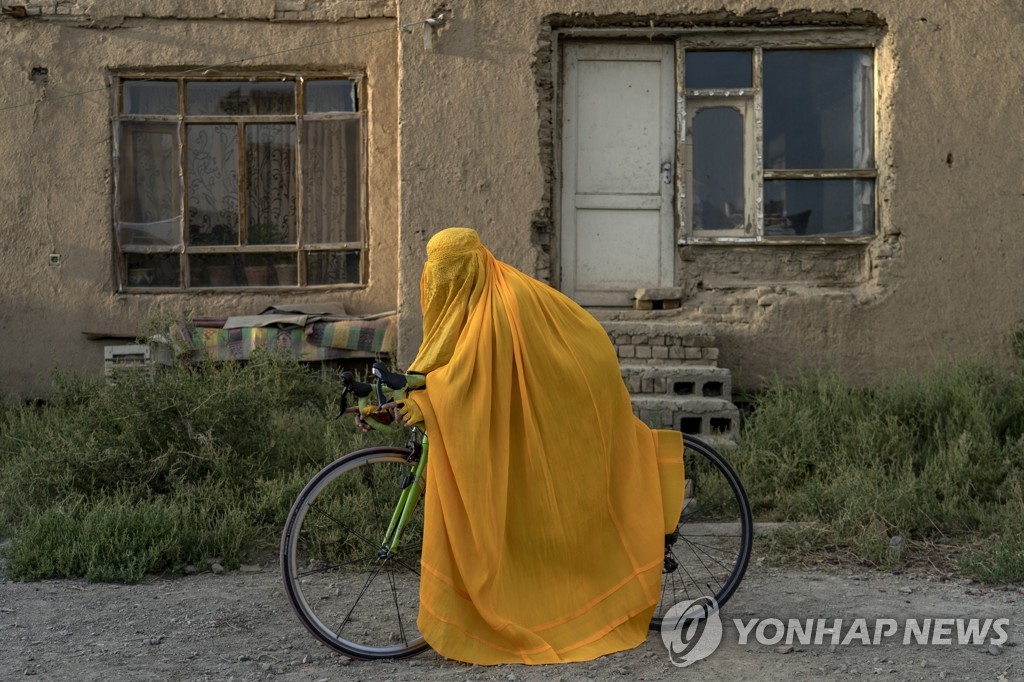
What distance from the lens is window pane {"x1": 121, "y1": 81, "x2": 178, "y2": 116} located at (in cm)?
793

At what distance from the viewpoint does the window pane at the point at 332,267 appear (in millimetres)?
8023

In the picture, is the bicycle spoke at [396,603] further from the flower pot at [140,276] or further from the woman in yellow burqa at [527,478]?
the flower pot at [140,276]

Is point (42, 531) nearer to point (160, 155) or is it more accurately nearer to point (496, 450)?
point (496, 450)

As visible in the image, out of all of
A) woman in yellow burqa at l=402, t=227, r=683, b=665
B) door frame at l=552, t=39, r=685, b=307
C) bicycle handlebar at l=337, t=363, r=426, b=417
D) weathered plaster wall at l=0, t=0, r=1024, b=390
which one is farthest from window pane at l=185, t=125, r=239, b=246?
bicycle handlebar at l=337, t=363, r=426, b=417

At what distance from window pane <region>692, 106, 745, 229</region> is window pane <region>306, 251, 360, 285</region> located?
8.94 ft

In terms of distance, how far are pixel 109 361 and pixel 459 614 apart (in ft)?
16.6

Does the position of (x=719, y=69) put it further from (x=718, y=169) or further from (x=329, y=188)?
(x=329, y=188)

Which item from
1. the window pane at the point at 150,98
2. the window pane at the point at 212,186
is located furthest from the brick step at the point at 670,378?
the window pane at the point at 150,98

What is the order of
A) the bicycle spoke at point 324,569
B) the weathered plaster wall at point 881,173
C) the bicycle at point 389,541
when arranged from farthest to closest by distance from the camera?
the weathered plaster wall at point 881,173 < the bicycle spoke at point 324,569 < the bicycle at point 389,541

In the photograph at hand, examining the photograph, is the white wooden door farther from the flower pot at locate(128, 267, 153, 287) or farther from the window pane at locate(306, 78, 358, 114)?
the flower pot at locate(128, 267, 153, 287)

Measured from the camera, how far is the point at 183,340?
732 cm

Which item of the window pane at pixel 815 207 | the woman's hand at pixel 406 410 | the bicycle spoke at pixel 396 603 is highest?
the window pane at pixel 815 207

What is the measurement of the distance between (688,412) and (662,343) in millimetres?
676

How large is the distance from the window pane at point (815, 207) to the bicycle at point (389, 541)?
3.83m
